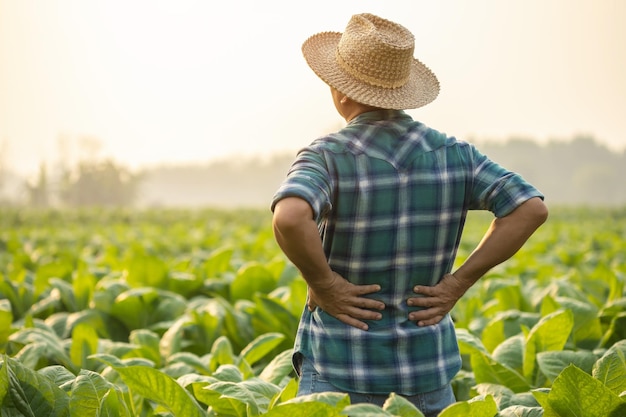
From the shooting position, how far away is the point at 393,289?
2.18 metres

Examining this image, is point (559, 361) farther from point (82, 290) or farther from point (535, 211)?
point (82, 290)

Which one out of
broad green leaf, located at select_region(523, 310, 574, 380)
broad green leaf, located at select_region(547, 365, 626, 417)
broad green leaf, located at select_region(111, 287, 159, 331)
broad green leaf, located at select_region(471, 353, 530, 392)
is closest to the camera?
broad green leaf, located at select_region(547, 365, 626, 417)

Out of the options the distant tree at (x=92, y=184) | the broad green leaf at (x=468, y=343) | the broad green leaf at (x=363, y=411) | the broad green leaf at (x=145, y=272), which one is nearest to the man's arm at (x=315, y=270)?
the broad green leaf at (x=363, y=411)

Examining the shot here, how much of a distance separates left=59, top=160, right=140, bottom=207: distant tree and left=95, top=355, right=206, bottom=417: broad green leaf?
60995 millimetres

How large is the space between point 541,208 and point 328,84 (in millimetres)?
734

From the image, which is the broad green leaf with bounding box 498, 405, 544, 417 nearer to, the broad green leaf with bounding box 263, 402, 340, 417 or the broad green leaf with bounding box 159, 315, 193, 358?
the broad green leaf with bounding box 263, 402, 340, 417

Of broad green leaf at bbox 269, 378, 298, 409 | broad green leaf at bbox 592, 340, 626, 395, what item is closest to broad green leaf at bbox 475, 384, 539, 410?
broad green leaf at bbox 592, 340, 626, 395

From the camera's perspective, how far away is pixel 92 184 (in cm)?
6469

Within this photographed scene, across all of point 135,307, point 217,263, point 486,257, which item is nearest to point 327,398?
point 486,257

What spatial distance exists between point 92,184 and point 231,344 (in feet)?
208

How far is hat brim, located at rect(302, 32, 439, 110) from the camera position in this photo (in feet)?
7.11

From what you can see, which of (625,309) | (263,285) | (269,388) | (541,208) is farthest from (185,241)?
(541,208)

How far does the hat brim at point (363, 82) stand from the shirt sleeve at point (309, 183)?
0.84 feet

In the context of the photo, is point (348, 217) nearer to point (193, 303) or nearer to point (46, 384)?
point (46, 384)
